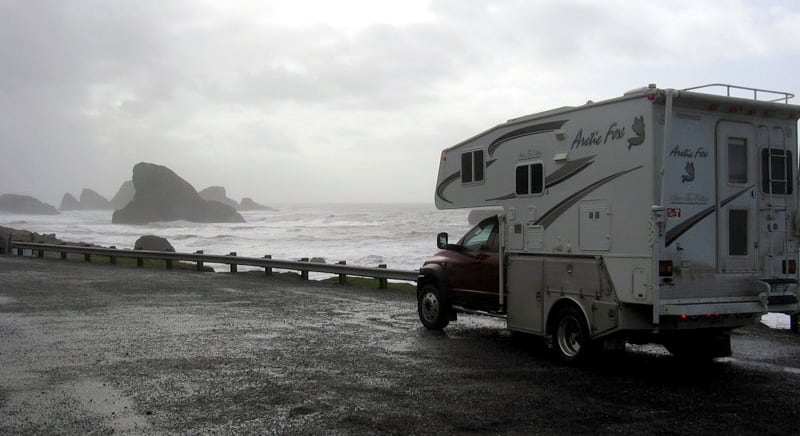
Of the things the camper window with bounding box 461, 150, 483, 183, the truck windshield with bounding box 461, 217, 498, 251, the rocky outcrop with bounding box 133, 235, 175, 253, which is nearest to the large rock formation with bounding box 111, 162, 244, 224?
the rocky outcrop with bounding box 133, 235, 175, 253

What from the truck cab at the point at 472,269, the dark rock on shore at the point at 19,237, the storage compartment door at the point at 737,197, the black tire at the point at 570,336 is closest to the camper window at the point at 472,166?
the truck cab at the point at 472,269

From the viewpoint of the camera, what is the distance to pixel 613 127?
8.64m

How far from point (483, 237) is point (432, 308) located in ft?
5.26

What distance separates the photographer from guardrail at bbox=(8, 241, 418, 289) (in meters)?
18.6

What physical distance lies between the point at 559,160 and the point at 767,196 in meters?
2.43

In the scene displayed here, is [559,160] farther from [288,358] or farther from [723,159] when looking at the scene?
[288,358]

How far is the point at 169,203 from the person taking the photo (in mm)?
138875

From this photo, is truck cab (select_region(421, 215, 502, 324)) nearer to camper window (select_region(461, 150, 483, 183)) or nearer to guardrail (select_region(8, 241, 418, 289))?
camper window (select_region(461, 150, 483, 183))

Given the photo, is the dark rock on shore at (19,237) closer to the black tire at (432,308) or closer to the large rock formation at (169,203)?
the black tire at (432,308)

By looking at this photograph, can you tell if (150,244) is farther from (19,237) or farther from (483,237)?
(483,237)

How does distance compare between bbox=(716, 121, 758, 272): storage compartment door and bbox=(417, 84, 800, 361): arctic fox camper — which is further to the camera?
bbox=(716, 121, 758, 272): storage compartment door

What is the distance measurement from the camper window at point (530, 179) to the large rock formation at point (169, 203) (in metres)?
124

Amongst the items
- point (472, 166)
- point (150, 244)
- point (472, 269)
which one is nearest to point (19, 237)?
point (150, 244)

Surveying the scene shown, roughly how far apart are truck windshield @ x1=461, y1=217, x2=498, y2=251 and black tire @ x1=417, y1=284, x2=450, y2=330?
96cm
